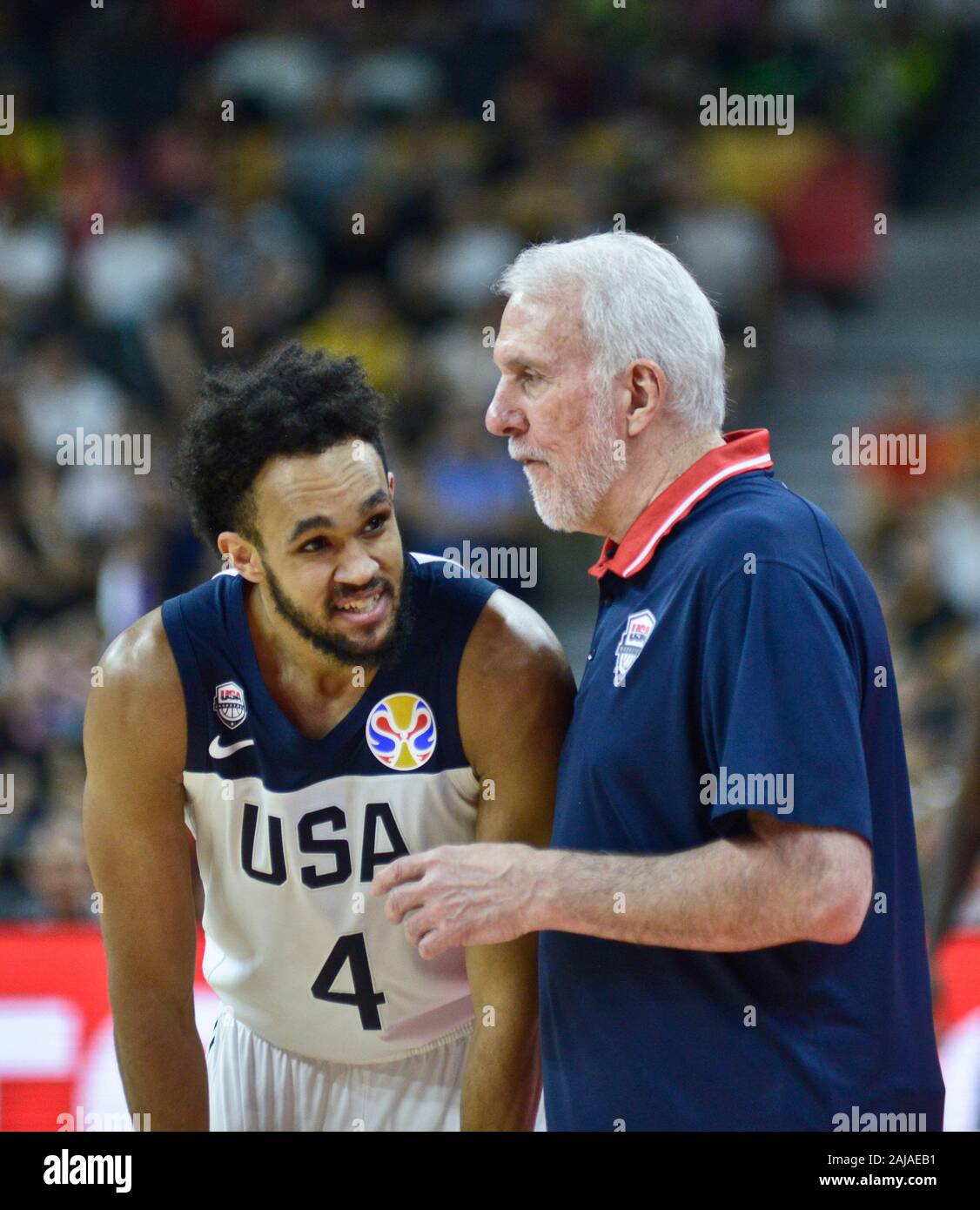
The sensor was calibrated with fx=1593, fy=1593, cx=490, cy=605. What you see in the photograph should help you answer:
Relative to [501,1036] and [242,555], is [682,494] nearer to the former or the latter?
[242,555]

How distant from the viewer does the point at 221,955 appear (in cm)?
319

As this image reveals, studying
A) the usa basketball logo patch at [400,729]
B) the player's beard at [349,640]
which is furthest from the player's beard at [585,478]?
the usa basketball logo patch at [400,729]

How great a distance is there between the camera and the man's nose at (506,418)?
2.80 m

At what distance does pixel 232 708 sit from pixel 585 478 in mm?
785

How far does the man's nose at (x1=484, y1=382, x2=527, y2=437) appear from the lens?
2.80m

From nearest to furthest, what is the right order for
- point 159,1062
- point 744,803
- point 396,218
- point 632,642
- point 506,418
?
point 744,803
point 632,642
point 506,418
point 159,1062
point 396,218

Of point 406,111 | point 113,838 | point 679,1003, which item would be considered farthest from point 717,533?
point 406,111

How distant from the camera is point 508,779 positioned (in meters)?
2.90

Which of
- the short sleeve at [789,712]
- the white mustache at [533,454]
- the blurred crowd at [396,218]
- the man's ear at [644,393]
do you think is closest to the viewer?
the short sleeve at [789,712]

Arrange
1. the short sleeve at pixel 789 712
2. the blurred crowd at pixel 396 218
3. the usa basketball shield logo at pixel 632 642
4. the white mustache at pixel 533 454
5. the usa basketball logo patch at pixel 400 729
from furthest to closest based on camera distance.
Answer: the blurred crowd at pixel 396 218 → the usa basketball logo patch at pixel 400 729 → the white mustache at pixel 533 454 → the usa basketball shield logo at pixel 632 642 → the short sleeve at pixel 789 712

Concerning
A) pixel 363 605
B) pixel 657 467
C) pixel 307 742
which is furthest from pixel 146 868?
pixel 657 467

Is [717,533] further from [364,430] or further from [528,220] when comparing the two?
[528,220]

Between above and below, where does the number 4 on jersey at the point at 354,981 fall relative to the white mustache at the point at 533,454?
below

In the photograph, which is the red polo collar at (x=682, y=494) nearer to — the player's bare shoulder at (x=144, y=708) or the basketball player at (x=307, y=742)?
the basketball player at (x=307, y=742)
